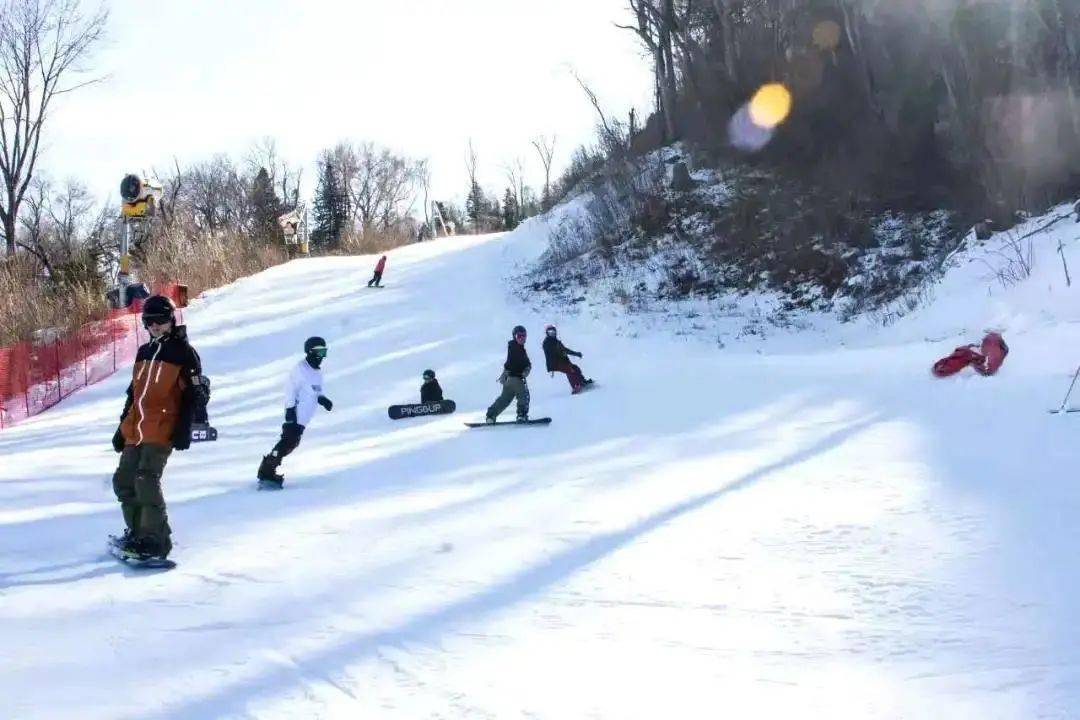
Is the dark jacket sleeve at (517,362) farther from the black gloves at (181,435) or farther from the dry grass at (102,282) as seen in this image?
the dry grass at (102,282)

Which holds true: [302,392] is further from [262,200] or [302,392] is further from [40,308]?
[262,200]

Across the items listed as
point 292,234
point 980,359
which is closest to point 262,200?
point 292,234

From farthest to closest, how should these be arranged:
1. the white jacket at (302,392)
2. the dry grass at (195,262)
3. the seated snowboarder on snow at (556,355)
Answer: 1. the dry grass at (195,262)
2. the seated snowboarder on snow at (556,355)
3. the white jacket at (302,392)

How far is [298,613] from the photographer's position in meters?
4.52

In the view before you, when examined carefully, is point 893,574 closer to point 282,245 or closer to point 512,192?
point 282,245

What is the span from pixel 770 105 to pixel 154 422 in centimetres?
2943

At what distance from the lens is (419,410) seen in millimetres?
13367

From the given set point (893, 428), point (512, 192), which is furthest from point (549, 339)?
point (512, 192)

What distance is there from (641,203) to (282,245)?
1893 cm

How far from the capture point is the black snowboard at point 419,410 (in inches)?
521

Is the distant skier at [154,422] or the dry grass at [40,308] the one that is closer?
the distant skier at [154,422]

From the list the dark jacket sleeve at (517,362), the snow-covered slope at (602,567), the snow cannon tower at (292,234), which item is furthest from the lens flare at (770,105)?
the snow cannon tower at (292,234)

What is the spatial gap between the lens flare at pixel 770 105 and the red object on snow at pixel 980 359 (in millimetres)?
20726

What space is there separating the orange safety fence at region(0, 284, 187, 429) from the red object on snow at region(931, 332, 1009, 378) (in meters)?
13.7
